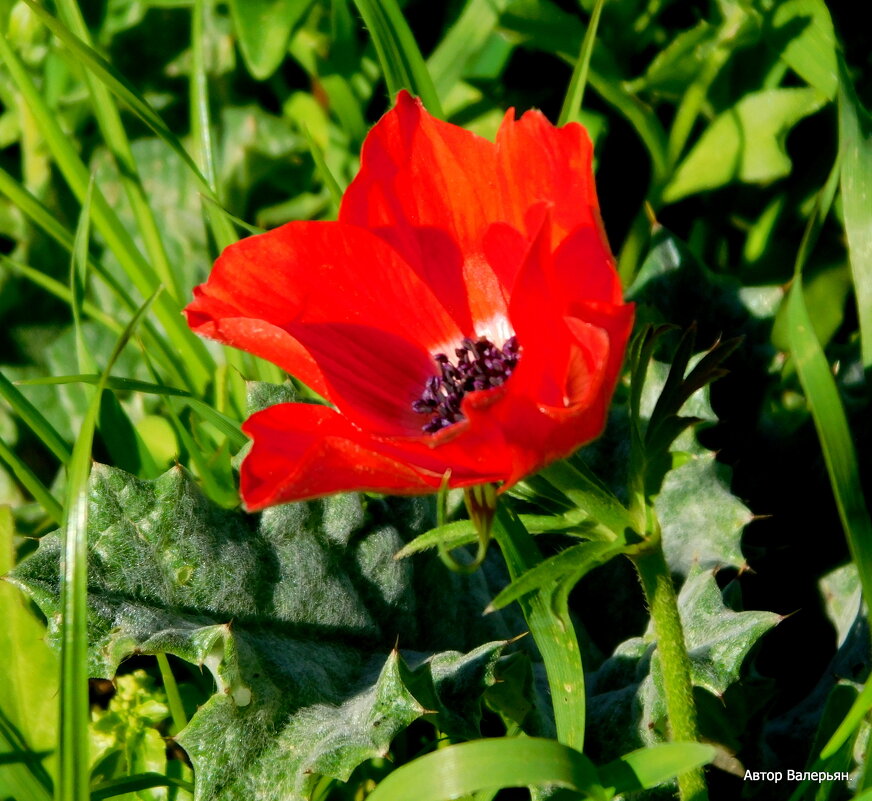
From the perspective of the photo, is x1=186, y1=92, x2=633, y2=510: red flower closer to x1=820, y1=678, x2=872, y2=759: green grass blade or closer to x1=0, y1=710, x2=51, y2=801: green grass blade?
x1=820, y1=678, x2=872, y2=759: green grass blade

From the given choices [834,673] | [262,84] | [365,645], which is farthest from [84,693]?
[262,84]

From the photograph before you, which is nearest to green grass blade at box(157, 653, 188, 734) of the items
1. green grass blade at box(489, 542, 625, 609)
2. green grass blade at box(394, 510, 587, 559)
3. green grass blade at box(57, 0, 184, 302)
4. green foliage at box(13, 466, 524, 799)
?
green foliage at box(13, 466, 524, 799)

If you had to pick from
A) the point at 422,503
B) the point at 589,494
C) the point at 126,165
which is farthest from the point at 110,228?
the point at 589,494

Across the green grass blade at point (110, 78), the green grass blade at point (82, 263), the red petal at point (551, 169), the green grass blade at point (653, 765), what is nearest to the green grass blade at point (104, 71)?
the green grass blade at point (110, 78)

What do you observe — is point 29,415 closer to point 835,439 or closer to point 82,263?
point 82,263

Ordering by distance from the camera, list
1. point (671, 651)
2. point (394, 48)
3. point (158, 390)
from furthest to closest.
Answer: point (394, 48) < point (158, 390) < point (671, 651)
